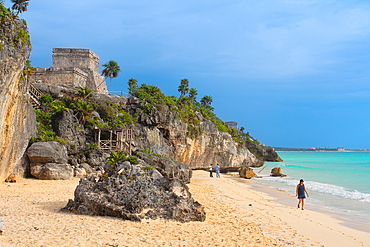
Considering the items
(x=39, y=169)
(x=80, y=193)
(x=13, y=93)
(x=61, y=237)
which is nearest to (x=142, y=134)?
(x=39, y=169)

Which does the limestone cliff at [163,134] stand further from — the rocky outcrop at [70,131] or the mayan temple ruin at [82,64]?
the mayan temple ruin at [82,64]

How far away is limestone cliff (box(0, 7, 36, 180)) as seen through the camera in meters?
12.8

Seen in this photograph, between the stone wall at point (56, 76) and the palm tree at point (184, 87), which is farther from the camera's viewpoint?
the palm tree at point (184, 87)

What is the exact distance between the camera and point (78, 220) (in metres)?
7.94

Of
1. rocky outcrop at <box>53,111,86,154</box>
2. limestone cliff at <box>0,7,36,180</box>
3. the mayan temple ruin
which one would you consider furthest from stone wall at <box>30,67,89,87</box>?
limestone cliff at <box>0,7,36,180</box>

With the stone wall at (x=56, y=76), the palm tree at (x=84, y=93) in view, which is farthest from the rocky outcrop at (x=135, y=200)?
the stone wall at (x=56, y=76)

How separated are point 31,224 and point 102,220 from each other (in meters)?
1.68

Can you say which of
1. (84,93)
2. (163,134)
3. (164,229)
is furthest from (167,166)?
(163,134)

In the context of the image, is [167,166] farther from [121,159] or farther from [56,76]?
[56,76]

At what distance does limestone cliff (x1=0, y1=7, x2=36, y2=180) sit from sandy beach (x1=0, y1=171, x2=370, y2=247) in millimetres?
3501

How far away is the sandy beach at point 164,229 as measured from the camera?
6.42m

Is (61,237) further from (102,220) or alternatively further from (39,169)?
(39,169)

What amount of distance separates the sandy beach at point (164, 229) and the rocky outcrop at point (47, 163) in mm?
5459

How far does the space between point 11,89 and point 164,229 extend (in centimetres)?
1012
